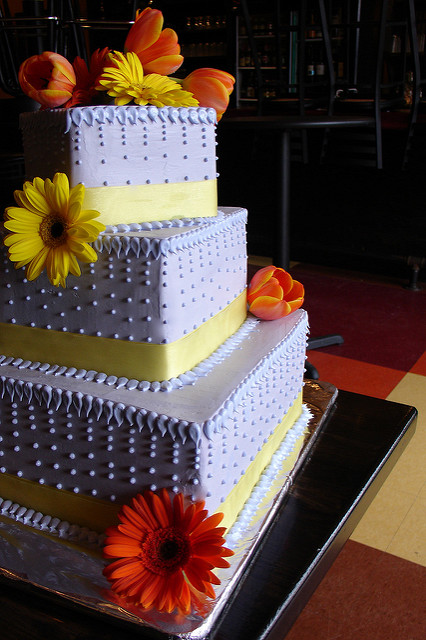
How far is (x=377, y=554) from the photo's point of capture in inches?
53.3

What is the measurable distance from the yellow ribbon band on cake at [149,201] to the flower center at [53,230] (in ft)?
0.15

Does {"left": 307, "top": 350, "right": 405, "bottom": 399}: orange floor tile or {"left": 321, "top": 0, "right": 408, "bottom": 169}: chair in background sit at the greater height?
{"left": 321, "top": 0, "right": 408, "bottom": 169}: chair in background

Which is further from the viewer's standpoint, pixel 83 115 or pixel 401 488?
pixel 401 488

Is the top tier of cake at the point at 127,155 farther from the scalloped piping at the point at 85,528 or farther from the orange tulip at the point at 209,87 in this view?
the scalloped piping at the point at 85,528

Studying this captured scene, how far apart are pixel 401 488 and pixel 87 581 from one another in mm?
1080

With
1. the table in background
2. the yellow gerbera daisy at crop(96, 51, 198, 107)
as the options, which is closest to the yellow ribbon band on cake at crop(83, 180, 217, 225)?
the yellow gerbera daisy at crop(96, 51, 198, 107)

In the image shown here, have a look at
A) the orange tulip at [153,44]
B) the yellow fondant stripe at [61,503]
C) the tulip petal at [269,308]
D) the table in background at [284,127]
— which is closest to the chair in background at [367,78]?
the table in background at [284,127]

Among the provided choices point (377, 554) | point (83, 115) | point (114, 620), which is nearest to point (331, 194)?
point (377, 554)

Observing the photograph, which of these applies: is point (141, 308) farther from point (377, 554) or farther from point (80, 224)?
point (377, 554)

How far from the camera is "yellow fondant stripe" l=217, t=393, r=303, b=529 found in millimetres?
824

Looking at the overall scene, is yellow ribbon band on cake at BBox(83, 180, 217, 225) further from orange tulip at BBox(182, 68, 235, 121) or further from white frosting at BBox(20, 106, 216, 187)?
orange tulip at BBox(182, 68, 235, 121)

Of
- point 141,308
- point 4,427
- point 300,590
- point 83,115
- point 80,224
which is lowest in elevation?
point 300,590

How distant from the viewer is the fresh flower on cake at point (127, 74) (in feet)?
2.70

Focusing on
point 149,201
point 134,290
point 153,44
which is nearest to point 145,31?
point 153,44
